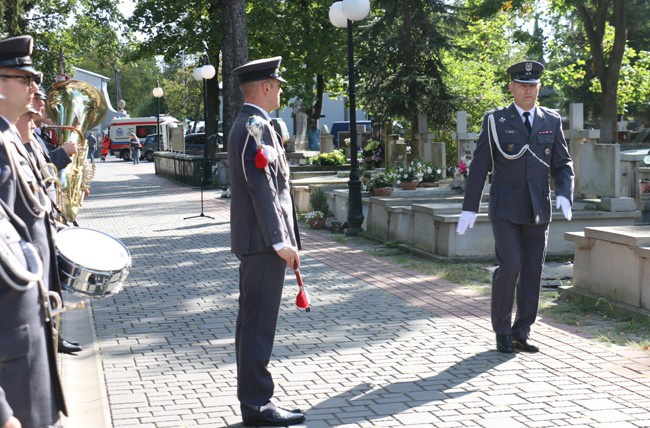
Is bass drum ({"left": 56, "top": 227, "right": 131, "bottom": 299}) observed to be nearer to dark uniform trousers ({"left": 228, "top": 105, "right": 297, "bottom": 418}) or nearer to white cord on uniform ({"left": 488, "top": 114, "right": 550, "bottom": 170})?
dark uniform trousers ({"left": 228, "top": 105, "right": 297, "bottom": 418})

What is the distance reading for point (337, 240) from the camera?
16.1 meters

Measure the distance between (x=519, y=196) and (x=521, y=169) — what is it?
0.74ft

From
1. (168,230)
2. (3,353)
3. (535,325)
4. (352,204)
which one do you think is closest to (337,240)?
(352,204)

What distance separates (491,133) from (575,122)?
8.76m

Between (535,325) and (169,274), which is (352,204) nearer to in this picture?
(169,274)

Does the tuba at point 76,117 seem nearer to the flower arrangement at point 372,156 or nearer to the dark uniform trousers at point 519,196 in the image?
the dark uniform trousers at point 519,196

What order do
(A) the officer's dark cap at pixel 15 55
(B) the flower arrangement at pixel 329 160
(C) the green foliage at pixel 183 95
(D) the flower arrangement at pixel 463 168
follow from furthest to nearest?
(C) the green foliage at pixel 183 95 → (B) the flower arrangement at pixel 329 160 → (D) the flower arrangement at pixel 463 168 → (A) the officer's dark cap at pixel 15 55

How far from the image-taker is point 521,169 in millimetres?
7949

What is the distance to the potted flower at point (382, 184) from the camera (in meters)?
17.2

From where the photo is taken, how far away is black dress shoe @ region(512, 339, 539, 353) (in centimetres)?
786

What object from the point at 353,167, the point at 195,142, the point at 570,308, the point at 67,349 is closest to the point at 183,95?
the point at 195,142

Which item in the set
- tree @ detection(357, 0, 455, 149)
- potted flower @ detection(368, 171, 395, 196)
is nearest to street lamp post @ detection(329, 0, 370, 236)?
potted flower @ detection(368, 171, 395, 196)

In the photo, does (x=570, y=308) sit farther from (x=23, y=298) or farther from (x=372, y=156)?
(x=372, y=156)

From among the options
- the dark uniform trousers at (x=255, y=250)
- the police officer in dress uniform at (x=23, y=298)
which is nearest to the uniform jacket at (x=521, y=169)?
the dark uniform trousers at (x=255, y=250)
